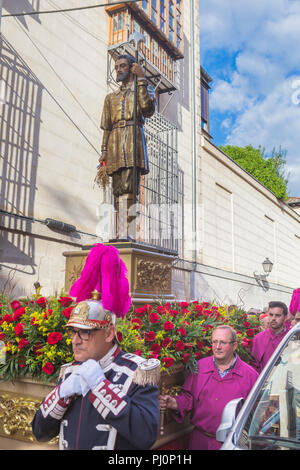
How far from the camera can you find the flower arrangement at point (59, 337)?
334cm

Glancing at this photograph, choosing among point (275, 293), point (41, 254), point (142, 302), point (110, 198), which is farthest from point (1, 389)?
point (275, 293)

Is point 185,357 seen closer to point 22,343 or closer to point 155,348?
point 155,348

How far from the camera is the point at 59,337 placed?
3275 mm

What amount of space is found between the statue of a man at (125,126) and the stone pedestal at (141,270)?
1092 mm

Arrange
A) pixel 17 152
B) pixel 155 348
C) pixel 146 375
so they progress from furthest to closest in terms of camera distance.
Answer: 1. pixel 17 152
2. pixel 155 348
3. pixel 146 375

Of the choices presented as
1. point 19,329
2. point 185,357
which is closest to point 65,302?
point 19,329

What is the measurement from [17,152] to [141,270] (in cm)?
448

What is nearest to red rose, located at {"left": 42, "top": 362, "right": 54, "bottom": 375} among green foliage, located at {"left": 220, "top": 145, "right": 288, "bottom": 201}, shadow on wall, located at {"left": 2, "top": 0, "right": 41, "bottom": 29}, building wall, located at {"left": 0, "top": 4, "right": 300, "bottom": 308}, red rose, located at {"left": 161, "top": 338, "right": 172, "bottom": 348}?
red rose, located at {"left": 161, "top": 338, "right": 172, "bottom": 348}

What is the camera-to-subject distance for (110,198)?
37.3 ft

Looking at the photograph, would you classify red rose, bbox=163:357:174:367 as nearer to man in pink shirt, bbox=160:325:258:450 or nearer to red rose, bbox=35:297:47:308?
man in pink shirt, bbox=160:325:258:450

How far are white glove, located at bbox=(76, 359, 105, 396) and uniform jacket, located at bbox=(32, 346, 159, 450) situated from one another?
3 centimetres

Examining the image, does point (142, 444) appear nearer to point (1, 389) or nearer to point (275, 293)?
point (1, 389)

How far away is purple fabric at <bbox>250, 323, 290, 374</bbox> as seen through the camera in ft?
16.0

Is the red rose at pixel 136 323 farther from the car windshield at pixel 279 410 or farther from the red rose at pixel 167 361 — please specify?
the car windshield at pixel 279 410
